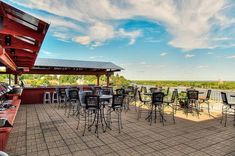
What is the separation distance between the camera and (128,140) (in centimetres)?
401

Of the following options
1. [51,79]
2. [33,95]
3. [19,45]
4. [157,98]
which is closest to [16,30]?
[19,45]

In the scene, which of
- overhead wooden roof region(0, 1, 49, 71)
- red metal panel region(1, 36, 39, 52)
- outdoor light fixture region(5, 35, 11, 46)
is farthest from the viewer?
red metal panel region(1, 36, 39, 52)

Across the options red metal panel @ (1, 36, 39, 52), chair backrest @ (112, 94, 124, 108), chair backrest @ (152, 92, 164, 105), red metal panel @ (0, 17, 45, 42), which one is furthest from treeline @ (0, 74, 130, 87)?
red metal panel @ (0, 17, 45, 42)

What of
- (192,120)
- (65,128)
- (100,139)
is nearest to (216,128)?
(192,120)

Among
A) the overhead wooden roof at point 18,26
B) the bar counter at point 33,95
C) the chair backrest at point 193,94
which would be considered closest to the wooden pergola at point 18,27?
the overhead wooden roof at point 18,26

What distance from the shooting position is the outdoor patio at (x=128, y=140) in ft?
11.2

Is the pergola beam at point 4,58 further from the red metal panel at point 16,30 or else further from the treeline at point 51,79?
the treeline at point 51,79

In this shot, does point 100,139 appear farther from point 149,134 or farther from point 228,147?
point 228,147

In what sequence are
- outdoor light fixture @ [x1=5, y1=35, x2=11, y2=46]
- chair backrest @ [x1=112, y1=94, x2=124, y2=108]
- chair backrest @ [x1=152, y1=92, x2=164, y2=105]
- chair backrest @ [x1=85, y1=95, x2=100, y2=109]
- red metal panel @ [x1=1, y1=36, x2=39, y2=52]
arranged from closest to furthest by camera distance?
outdoor light fixture @ [x1=5, y1=35, x2=11, y2=46], red metal panel @ [x1=1, y1=36, x2=39, y2=52], chair backrest @ [x1=85, y1=95, x2=100, y2=109], chair backrest @ [x1=112, y1=94, x2=124, y2=108], chair backrest @ [x1=152, y1=92, x2=164, y2=105]

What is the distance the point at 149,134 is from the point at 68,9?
8116 millimetres

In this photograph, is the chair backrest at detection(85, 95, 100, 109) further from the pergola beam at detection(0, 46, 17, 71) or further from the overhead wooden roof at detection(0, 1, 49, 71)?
the pergola beam at detection(0, 46, 17, 71)

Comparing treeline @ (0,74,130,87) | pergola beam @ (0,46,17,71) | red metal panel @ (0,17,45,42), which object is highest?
red metal panel @ (0,17,45,42)

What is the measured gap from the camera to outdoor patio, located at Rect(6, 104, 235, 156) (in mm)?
3414

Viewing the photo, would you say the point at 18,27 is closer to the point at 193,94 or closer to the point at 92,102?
the point at 92,102
